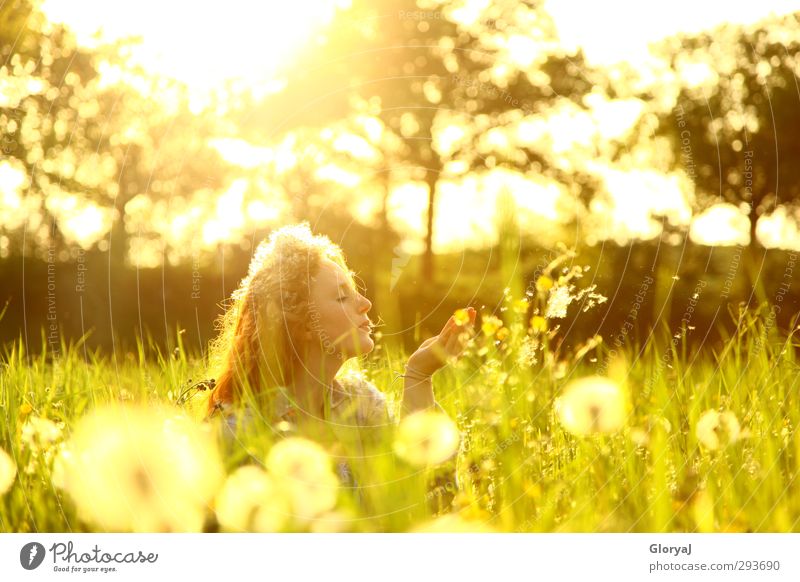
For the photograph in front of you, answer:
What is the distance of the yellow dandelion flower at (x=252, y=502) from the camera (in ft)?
7.55

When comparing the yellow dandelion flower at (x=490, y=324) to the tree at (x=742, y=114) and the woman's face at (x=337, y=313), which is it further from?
the tree at (x=742, y=114)

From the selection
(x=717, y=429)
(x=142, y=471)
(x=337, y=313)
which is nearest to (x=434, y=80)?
(x=337, y=313)

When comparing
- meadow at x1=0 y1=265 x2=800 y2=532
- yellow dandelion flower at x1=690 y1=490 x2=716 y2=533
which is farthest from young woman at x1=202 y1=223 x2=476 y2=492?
yellow dandelion flower at x1=690 y1=490 x2=716 y2=533

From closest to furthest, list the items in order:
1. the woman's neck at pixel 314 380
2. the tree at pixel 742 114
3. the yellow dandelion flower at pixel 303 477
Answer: the yellow dandelion flower at pixel 303 477
the woman's neck at pixel 314 380
the tree at pixel 742 114

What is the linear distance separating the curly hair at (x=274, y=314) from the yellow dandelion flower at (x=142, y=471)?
19cm

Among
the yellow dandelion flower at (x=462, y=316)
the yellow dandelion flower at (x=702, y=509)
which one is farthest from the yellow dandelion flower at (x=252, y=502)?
the yellow dandelion flower at (x=702, y=509)

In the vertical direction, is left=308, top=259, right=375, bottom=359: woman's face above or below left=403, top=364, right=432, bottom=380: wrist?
above

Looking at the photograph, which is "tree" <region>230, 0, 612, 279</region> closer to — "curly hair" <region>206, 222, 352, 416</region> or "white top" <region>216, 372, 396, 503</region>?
"curly hair" <region>206, 222, 352, 416</region>

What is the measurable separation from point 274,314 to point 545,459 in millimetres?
1015

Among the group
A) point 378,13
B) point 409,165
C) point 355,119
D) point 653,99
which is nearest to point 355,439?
point 409,165

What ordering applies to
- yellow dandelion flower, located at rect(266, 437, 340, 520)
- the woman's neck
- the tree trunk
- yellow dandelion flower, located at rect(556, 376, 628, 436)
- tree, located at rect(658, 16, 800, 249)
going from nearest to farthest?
yellow dandelion flower, located at rect(266, 437, 340, 520), yellow dandelion flower, located at rect(556, 376, 628, 436), the woman's neck, the tree trunk, tree, located at rect(658, 16, 800, 249)

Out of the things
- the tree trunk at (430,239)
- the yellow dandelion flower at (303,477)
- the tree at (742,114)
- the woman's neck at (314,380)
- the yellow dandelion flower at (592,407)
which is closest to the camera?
the yellow dandelion flower at (303,477)
